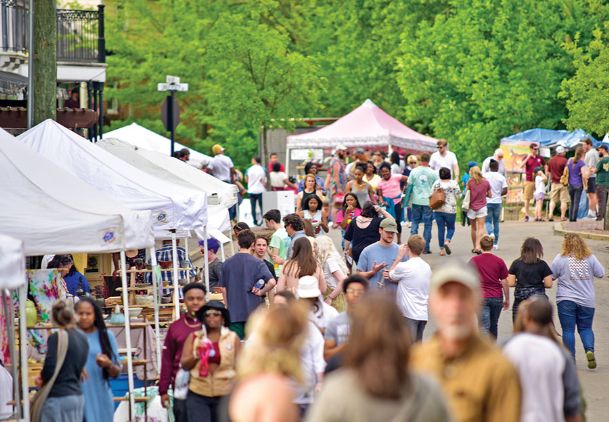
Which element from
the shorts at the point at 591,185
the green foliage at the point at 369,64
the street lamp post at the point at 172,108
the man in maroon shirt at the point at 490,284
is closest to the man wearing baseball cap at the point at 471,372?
the man in maroon shirt at the point at 490,284

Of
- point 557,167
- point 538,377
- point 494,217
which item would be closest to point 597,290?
point 494,217

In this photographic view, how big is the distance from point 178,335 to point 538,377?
3880 mm

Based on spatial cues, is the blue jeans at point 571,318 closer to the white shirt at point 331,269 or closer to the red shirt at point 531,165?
the white shirt at point 331,269

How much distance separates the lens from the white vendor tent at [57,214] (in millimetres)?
11352

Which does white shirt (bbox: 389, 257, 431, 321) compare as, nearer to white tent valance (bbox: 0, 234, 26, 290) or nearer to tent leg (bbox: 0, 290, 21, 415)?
tent leg (bbox: 0, 290, 21, 415)

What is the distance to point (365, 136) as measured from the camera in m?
43.7

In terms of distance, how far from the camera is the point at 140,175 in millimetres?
16312

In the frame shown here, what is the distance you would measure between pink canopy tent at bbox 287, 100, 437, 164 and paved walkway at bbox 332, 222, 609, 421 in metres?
9.35

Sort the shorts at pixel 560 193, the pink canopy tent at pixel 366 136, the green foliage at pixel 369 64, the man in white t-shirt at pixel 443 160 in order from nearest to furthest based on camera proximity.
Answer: the man in white t-shirt at pixel 443 160
the shorts at pixel 560 193
the green foliage at pixel 369 64
the pink canopy tent at pixel 366 136

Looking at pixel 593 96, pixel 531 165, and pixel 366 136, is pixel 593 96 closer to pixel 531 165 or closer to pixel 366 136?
pixel 531 165

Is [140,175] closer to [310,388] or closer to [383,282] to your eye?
[383,282]

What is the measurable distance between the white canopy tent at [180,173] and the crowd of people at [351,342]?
0.74 m

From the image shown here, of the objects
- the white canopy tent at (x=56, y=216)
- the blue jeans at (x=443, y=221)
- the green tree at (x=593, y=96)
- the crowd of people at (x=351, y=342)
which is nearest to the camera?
the crowd of people at (x=351, y=342)

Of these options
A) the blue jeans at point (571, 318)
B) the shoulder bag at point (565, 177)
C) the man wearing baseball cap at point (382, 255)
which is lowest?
the blue jeans at point (571, 318)
